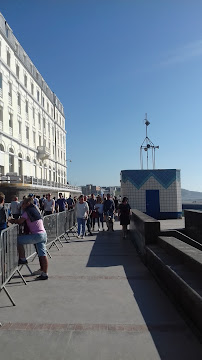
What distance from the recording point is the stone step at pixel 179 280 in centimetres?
372

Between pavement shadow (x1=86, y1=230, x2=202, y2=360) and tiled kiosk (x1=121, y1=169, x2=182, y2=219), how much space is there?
11.0 metres

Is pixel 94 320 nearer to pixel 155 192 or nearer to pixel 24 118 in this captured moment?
pixel 155 192

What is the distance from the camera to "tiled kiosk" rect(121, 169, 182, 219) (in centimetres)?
1980

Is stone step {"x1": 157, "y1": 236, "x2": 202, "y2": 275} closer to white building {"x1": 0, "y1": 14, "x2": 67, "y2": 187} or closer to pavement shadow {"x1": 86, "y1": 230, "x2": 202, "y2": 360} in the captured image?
pavement shadow {"x1": 86, "y1": 230, "x2": 202, "y2": 360}

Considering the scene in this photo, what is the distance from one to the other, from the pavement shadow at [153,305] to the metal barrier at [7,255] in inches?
82.1

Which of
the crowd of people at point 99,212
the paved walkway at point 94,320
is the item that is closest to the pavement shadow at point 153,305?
the paved walkway at point 94,320

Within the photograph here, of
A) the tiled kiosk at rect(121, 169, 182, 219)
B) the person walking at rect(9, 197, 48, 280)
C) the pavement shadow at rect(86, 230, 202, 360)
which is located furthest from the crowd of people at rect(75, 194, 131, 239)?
the tiled kiosk at rect(121, 169, 182, 219)

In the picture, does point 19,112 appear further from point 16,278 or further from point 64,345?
point 64,345

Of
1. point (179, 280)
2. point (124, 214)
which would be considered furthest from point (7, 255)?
point (124, 214)

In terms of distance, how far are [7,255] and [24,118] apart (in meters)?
39.8

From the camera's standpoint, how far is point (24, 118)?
4244 cm

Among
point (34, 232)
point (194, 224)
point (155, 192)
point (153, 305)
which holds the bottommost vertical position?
point (153, 305)

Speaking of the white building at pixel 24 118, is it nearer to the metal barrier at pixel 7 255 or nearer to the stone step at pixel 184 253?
the metal barrier at pixel 7 255

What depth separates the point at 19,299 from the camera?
4.91m
